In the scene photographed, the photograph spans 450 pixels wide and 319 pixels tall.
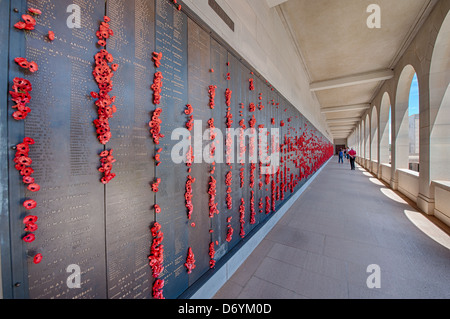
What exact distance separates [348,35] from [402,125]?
15.6 feet

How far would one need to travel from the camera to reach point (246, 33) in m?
2.79

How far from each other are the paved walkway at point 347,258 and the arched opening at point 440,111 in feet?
4.61

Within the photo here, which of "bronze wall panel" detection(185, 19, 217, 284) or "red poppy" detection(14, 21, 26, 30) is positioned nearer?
"red poppy" detection(14, 21, 26, 30)

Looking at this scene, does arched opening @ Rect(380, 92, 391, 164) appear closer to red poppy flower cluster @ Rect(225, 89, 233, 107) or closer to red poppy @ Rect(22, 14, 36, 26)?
red poppy flower cluster @ Rect(225, 89, 233, 107)

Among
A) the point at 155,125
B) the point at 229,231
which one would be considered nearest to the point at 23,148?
the point at 155,125

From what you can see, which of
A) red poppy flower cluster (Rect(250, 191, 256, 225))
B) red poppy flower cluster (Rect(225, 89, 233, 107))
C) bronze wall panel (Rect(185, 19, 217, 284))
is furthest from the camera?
red poppy flower cluster (Rect(250, 191, 256, 225))

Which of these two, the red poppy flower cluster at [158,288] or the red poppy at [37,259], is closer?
the red poppy at [37,259]

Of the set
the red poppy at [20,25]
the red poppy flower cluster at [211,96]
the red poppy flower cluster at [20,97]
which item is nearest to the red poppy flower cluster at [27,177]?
the red poppy flower cluster at [20,97]

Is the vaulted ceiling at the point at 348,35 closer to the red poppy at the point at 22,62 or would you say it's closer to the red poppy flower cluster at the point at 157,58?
the red poppy flower cluster at the point at 157,58

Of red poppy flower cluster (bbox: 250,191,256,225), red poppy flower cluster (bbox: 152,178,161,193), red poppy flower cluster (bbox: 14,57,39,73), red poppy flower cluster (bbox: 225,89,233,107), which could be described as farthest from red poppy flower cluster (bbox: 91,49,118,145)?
red poppy flower cluster (bbox: 250,191,256,225)

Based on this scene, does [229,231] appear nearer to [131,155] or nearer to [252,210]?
[252,210]

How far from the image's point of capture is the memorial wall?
2.68ft

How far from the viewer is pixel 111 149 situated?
3.72ft

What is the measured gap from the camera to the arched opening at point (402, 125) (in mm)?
7082
